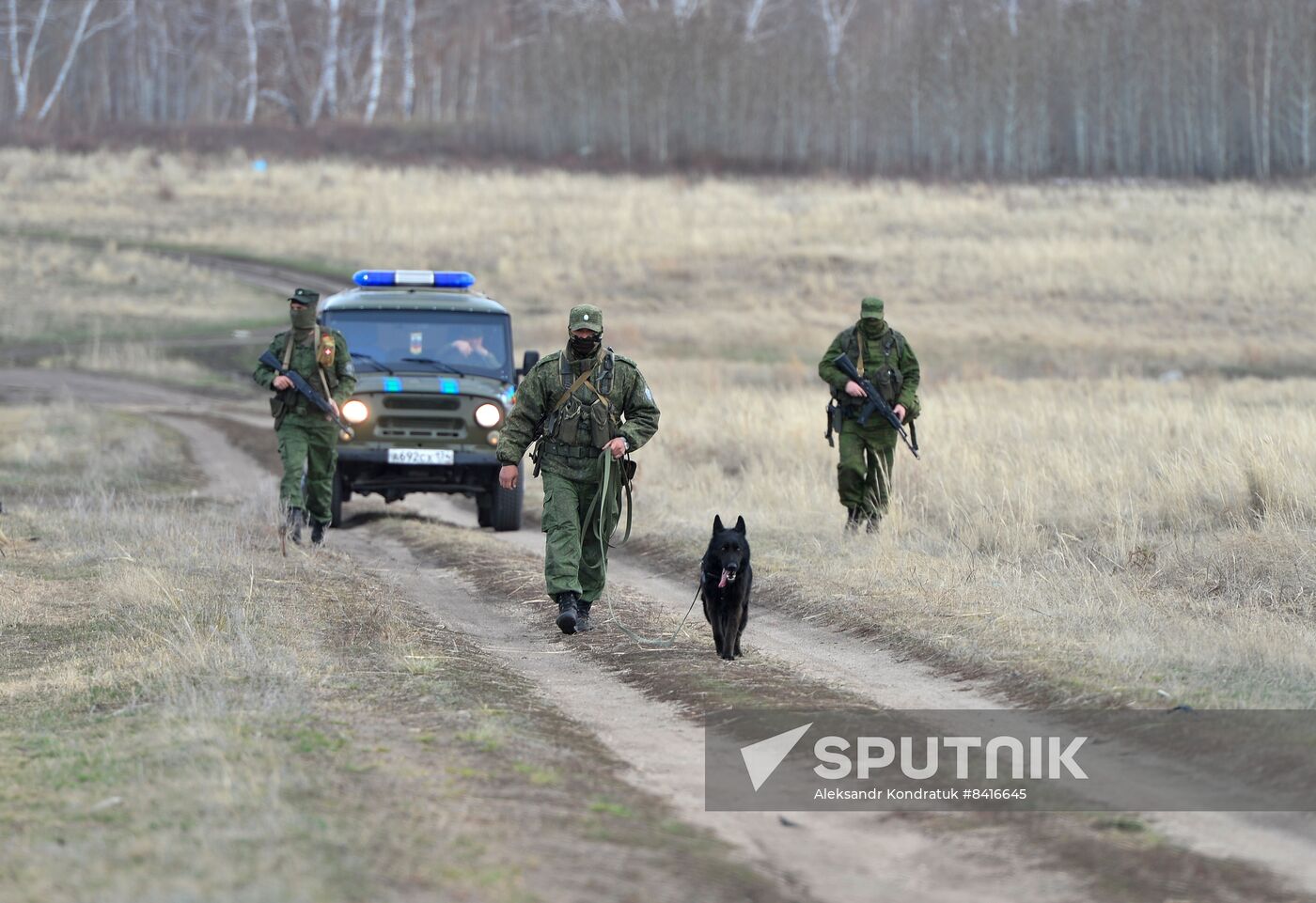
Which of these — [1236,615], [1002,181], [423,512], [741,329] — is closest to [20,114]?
[1002,181]

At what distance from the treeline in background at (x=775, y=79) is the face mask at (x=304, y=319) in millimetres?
64705

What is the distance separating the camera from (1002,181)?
7031 centimetres

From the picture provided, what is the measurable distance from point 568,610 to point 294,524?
445 cm

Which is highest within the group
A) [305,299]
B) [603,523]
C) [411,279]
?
[411,279]

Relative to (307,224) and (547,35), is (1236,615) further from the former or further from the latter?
(547,35)

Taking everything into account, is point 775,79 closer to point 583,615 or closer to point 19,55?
point 19,55

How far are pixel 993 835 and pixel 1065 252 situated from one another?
44.5m

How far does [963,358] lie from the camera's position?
111 ft

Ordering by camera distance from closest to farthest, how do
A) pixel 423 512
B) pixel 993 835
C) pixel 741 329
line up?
pixel 993 835 < pixel 423 512 < pixel 741 329

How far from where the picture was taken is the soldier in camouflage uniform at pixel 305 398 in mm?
12164

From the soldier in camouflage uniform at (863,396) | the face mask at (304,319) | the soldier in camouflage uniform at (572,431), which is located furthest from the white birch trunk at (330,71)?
the soldier in camouflage uniform at (572,431)

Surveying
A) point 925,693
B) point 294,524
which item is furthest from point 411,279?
point 925,693

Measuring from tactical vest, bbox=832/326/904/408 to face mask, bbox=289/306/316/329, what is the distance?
13.9 feet

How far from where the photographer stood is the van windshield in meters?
14.5
